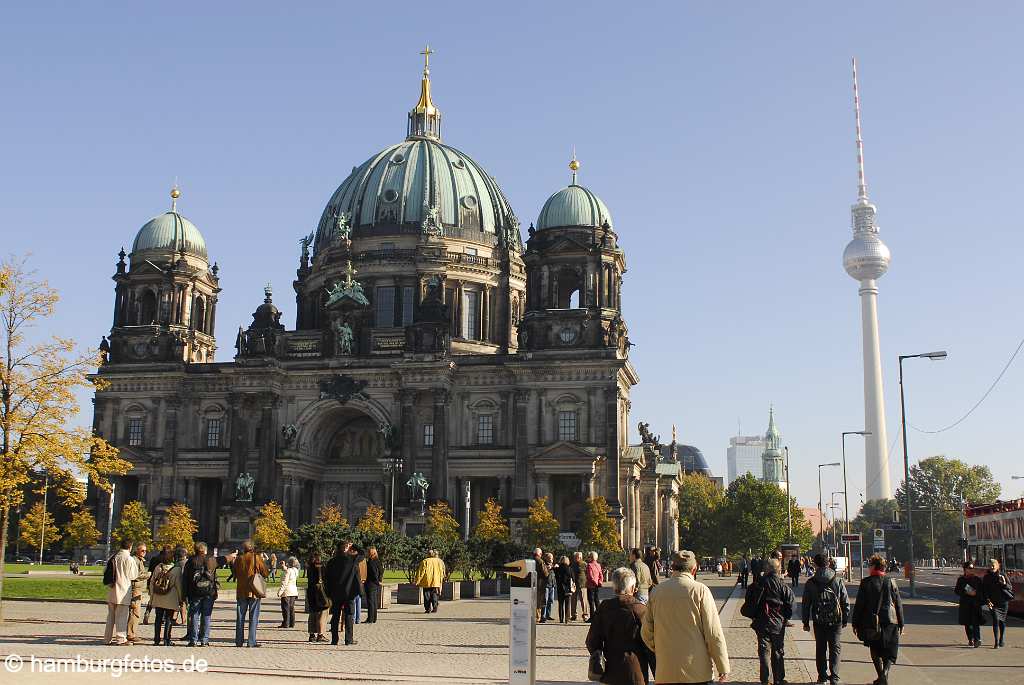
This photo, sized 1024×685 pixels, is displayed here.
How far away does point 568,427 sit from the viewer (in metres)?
79.3

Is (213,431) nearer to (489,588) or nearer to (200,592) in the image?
(489,588)

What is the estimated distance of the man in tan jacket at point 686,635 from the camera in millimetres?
11117

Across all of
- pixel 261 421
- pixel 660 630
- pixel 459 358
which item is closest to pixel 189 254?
pixel 261 421

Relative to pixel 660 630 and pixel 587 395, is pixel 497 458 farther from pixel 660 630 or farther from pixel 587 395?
pixel 660 630

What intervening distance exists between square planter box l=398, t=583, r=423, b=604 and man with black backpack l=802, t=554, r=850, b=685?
2146cm

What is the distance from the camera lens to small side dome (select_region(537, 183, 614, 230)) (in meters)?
84.1

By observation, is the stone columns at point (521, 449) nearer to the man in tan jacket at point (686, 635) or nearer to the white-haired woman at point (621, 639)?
the white-haired woman at point (621, 639)

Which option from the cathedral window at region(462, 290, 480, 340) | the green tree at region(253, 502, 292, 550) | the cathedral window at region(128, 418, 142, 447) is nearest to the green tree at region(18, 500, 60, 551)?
the cathedral window at region(128, 418, 142, 447)

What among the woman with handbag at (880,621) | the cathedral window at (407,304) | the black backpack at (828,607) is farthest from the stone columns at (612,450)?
the woman with handbag at (880,621)

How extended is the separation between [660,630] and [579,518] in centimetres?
6977

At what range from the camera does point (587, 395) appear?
79250mm

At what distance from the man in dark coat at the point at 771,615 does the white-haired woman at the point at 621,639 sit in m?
6.34

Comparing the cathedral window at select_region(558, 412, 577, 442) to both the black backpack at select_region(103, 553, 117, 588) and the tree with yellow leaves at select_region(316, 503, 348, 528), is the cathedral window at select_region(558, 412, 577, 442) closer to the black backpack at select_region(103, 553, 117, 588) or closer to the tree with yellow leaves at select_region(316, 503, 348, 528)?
the tree with yellow leaves at select_region(316, 503, 348, 528)

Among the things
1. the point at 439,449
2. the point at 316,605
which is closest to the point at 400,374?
the point at 439,449
